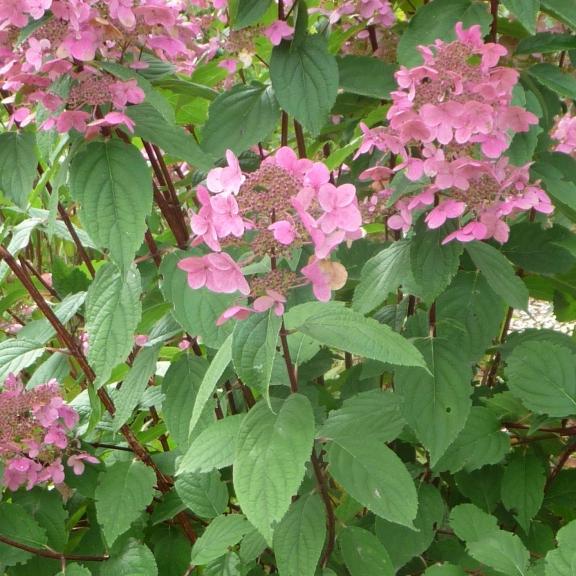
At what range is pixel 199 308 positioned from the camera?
0.99 metres

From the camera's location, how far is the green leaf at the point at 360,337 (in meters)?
0.72

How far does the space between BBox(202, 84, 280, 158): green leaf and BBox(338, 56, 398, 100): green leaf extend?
125mm

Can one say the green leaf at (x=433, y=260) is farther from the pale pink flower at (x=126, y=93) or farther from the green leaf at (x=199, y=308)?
the pale pink flower at (x=126, y=93)

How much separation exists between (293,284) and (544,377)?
545mm

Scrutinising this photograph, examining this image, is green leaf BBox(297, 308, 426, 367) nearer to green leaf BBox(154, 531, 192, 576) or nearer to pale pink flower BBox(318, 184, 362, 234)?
pale pink flower BBox(318, 184, 362, 234)

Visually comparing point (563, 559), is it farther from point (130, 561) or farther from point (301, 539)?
point (130, 561)

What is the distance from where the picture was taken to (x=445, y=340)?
106 centimetres

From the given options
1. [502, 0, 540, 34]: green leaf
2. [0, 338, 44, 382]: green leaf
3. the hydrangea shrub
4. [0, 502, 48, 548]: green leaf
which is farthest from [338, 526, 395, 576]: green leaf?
[502, 0, 540, 34]: green leaf

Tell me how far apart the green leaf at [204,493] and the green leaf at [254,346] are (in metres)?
0.50

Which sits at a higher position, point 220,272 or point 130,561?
point 220,272

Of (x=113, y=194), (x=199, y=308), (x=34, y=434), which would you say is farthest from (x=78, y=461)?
(x=113, y=194)

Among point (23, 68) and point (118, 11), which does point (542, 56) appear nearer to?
point (118, 11)

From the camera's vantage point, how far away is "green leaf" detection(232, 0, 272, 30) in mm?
1051

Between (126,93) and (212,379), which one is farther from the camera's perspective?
(126,93)
